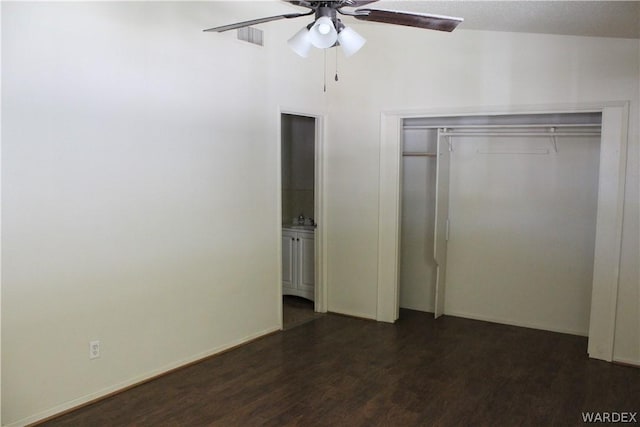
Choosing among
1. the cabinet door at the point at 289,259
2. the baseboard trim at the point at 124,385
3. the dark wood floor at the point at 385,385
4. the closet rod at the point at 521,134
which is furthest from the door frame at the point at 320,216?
the closet rod at the point at 521,134

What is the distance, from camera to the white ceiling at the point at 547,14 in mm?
3254

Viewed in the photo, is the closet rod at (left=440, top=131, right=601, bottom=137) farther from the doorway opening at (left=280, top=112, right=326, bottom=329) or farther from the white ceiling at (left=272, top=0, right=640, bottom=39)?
the doorway opening at (left=280, top=112, right=326, bottom=329)

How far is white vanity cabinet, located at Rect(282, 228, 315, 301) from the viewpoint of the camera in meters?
5.83

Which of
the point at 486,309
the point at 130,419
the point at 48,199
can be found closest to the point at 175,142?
the point at 48,199

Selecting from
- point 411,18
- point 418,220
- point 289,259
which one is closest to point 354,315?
point 289,259

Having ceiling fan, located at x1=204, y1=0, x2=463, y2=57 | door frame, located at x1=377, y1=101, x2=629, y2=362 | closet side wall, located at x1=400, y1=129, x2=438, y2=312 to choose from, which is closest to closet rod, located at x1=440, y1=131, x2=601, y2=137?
closet side wall, located at x1=400, y1=129, x2=438, y2=312

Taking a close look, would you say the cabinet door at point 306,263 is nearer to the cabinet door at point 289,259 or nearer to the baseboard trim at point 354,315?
the cabinet door at point 289,259

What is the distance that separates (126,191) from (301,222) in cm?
278

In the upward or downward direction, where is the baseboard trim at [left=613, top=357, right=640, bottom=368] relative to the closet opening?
downward

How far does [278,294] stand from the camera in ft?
16.2

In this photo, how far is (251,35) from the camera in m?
4.48

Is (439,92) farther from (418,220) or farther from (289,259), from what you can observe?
(289,259)

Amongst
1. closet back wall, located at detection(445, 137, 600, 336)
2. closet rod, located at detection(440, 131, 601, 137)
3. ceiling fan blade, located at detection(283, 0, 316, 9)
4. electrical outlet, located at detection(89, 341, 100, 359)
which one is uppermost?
ceiling fan blade, located at detection(283, 0, 316, 9)

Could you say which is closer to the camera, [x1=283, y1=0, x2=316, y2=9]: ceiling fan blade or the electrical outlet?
[x1=283, y1=0, x2=316, y2=9]: ceiling fan blade
